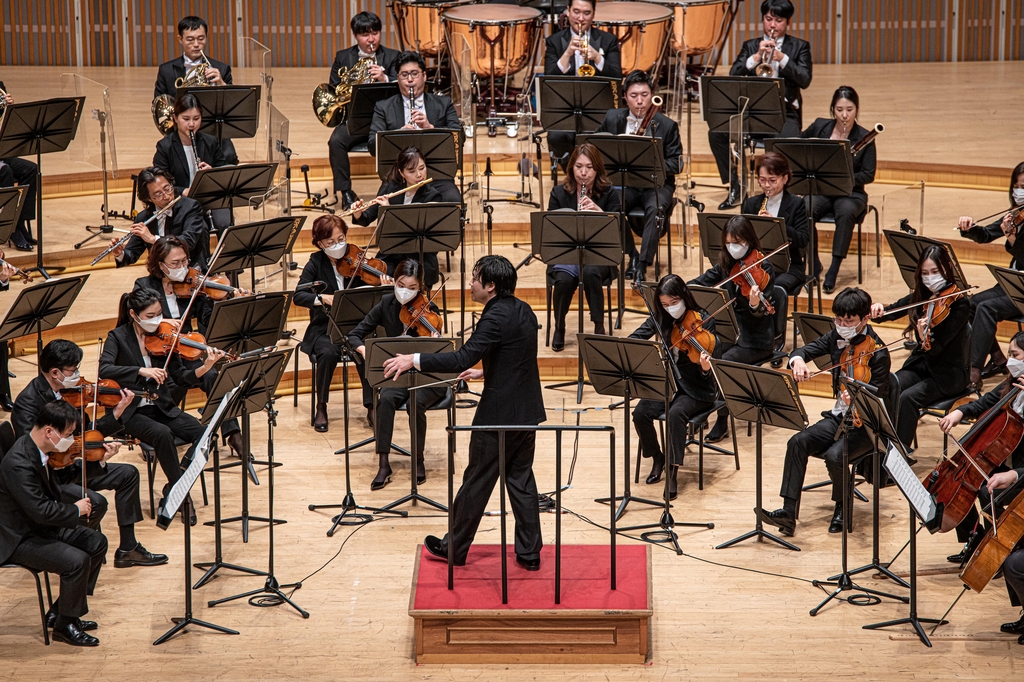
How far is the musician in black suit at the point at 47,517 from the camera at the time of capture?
443 cm

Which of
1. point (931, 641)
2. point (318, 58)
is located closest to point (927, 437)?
point (931, 641)

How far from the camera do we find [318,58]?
1170 cm

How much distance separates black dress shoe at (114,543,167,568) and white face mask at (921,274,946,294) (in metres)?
3.32

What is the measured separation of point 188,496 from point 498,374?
110 centimetres

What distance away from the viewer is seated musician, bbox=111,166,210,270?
6414 mm

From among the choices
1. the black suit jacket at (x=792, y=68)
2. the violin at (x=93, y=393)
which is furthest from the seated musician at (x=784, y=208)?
the violin at (x=93, y=393)

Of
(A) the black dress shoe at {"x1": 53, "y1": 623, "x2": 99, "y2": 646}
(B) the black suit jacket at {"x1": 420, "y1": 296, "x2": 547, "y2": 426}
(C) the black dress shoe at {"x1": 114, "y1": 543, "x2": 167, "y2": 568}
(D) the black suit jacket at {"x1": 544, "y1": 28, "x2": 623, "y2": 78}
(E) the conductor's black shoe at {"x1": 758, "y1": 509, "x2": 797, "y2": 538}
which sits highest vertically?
(D) the black suit jacket at {"x1": 544, "y1": 28, "x2": 623, "y2": 78}

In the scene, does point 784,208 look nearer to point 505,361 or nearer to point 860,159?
point 860,159

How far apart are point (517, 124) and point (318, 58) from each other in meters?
3.69

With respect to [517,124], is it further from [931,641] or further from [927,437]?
[931,641]

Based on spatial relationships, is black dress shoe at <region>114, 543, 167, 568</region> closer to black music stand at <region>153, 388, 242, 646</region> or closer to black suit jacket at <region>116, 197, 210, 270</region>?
black music stand at <region>153, 388, 242, 646</region>

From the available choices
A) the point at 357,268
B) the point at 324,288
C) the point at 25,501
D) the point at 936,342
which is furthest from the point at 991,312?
the point at 25,501

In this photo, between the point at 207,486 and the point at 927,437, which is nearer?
the point at 207,486

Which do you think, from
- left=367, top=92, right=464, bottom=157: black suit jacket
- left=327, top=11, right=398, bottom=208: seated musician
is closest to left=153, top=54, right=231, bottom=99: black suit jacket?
left=327, top=11, right=398, bottom=208: seated musician
